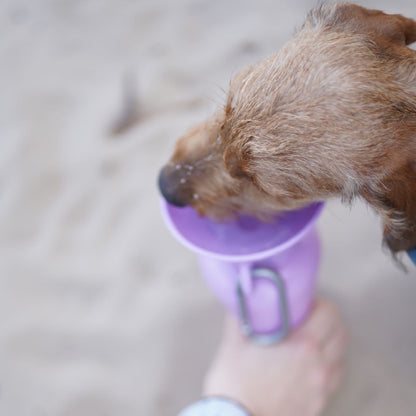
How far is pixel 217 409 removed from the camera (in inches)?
53.4

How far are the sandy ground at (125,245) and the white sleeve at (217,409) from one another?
357 millimetres

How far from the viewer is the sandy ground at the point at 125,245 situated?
5.63ft

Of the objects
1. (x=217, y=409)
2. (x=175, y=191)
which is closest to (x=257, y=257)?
(x=175, y=191)

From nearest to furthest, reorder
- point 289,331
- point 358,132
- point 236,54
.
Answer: point 358,132 < point 289,331 < point 236,54

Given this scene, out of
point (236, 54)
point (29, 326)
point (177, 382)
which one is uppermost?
point (236, 54)

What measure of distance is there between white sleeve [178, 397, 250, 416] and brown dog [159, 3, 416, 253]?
61 cm

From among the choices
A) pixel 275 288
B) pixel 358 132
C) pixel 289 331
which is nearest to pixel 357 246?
pixel 289 331

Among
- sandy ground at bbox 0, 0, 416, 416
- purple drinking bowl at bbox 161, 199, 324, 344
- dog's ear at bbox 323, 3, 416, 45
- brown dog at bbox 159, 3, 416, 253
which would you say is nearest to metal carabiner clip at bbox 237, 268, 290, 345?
purple drinking bowl at bbox 161, 199, 324, 344

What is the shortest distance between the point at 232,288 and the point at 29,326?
96 cm

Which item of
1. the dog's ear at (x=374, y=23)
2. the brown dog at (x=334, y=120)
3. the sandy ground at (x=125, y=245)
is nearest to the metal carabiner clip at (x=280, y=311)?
the brown dog at (x=334, y=120)

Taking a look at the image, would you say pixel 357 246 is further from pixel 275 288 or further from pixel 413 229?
pixel 413 229

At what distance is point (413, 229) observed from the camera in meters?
1.01

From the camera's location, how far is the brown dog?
959mm

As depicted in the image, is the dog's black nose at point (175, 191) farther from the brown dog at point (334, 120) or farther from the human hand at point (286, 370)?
the human hand at point (286, 370)
